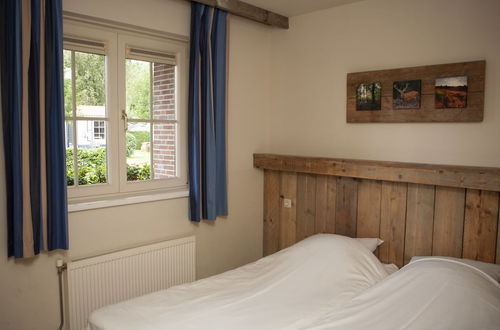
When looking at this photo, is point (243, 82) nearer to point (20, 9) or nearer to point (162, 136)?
point (162, 136)

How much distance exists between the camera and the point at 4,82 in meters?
2.07

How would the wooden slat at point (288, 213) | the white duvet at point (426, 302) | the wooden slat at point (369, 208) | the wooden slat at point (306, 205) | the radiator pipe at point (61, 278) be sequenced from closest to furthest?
the white duvet at point (426, 302), the radiator pipe at point (61, 278), the wooden slat at point (369, 208), the wooden slat at point (306, 205), the wooden slat at point (288, 213)

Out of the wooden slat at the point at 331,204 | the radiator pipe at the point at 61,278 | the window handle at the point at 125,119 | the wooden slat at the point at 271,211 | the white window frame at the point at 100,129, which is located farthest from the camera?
the wooden slat at the point at 271,211

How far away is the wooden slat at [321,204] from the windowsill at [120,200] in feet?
3.49

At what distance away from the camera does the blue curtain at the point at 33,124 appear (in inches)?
81.6

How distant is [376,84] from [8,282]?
269 centimetres

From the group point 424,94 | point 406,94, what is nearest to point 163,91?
point 406,94

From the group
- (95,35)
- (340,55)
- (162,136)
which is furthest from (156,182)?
(340,55)

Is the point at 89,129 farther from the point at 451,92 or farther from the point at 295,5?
the point at 451,92

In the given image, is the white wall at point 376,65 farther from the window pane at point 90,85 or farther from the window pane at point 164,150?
the window pane at point 90,85

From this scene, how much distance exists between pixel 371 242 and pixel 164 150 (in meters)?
1.67

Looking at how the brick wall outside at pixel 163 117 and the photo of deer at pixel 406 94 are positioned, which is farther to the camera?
the brick wall outside at pixel 163 117

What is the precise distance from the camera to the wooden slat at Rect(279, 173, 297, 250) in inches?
135

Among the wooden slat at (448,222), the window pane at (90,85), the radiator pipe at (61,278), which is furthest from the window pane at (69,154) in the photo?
the wooden slat at (448,222)
